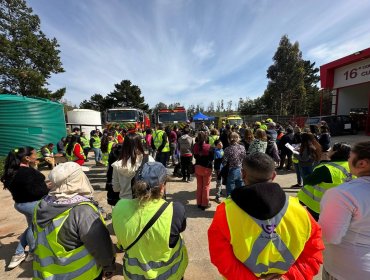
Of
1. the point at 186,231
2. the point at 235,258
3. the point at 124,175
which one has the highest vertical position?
the point at 124,175

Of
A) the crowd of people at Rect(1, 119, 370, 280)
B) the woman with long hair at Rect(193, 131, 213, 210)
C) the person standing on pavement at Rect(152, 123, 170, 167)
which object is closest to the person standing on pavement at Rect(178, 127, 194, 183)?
the person standing on pavement at Rect(152, 123, 170, 167)

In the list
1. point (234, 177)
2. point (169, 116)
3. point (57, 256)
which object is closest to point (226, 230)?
point (57, 256)

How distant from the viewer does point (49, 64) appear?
25.0 m

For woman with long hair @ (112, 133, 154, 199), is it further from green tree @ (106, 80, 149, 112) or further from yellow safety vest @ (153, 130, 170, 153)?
green tree @ (106, 80, 149, 112)

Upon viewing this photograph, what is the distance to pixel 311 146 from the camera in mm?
5176

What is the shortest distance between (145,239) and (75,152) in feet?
20.4

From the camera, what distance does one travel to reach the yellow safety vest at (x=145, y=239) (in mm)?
1671

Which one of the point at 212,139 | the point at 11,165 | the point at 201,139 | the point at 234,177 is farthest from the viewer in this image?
the point at 212,139

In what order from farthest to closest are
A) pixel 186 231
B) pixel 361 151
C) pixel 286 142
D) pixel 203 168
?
pixel 286 142 → pixel 203 168 → pixel 186 231 → pixel 361 151

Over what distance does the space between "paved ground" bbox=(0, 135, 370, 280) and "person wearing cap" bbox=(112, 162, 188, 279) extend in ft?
5.21

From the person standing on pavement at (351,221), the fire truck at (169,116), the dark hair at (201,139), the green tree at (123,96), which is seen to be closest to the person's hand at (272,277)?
the person standing on pavement at (351,221)

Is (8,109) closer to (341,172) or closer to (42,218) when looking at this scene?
(42,218)

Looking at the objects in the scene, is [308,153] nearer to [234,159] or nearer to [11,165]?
[234,159]

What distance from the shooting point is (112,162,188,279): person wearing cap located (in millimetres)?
1674
